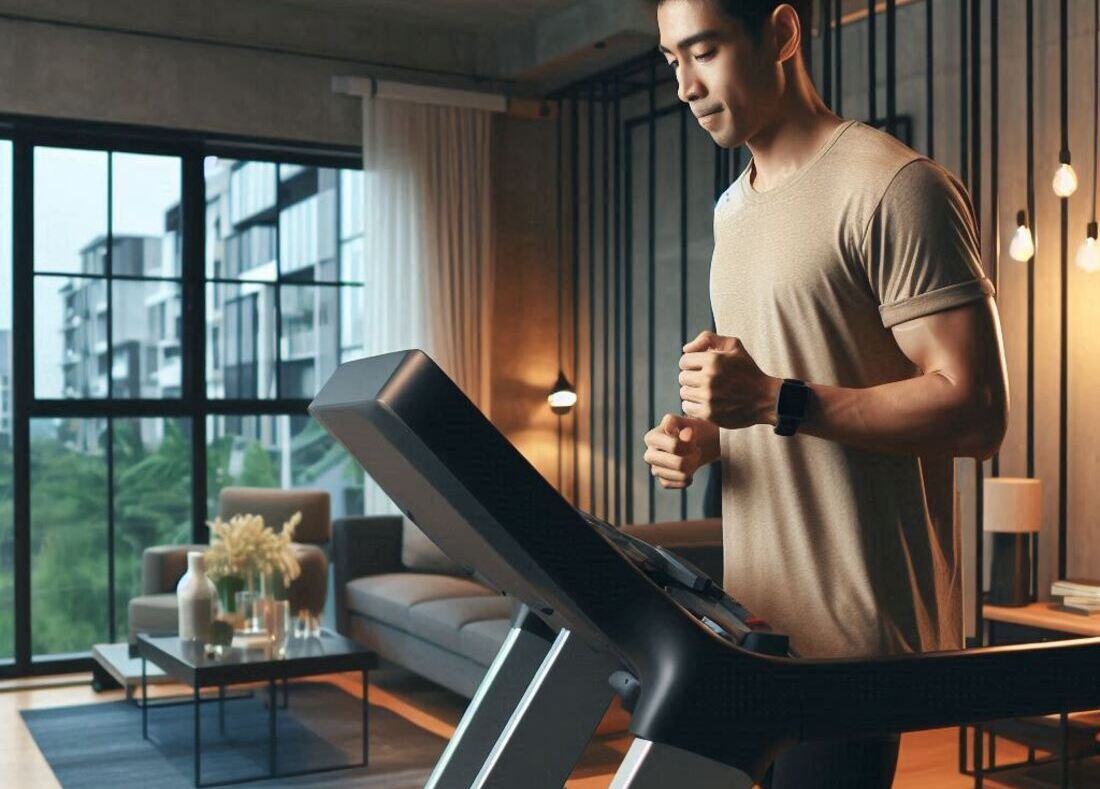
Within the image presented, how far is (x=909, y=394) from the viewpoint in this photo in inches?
41.1

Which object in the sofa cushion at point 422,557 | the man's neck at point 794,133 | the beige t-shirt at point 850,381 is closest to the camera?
the beige t-shirt at point 850,381

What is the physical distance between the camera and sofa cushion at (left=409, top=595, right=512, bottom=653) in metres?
4.44

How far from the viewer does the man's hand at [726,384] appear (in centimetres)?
104

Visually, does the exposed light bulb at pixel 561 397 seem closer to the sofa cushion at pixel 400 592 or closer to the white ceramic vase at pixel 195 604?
the sofa cushion at pixel 400 592

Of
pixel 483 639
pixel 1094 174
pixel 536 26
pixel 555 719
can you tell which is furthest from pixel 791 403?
pixel 536 26

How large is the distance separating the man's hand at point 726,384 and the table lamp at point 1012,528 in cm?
295

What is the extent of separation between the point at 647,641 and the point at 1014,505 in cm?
314

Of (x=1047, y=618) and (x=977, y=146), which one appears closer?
Result: (x=977, y=146)

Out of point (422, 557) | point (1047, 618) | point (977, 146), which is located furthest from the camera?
point (422, 557)

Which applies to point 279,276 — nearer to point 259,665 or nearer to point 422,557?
point 422,557

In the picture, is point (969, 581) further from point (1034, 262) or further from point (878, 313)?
point (878, 313)

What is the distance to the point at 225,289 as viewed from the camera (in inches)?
229

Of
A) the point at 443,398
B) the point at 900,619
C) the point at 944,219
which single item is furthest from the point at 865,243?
the point at 443,398

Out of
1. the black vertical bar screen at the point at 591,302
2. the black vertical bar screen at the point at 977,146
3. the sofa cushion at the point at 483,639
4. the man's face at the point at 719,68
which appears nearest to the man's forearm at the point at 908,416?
the man's face at the point at 719,68
